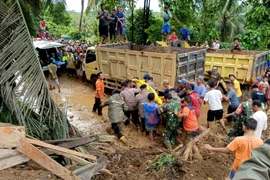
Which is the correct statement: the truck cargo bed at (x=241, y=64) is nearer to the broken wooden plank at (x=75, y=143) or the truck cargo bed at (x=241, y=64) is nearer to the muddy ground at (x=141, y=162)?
the muddy ground at (x=141, y=162)

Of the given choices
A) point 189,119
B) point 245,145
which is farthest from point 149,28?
point 245,145

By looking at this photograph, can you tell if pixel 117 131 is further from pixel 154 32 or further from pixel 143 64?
pixel 154 32

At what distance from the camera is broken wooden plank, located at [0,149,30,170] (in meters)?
2.60

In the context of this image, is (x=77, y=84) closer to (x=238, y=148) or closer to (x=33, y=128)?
(x=33, y=128)

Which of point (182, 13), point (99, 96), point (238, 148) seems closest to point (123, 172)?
point (238, 148)

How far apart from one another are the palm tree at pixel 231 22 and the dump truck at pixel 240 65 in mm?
6879

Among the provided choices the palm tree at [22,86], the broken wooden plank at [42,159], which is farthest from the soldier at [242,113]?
A: the broken wooden plank at [42,159]

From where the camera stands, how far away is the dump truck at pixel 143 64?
7.45m

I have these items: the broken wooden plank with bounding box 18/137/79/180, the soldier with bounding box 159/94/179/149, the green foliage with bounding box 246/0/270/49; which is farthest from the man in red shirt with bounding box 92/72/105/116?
the green foliage with bounding box 246/0/270/49

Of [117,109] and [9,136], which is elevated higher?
[9,136]

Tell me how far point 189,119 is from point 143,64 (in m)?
3.12

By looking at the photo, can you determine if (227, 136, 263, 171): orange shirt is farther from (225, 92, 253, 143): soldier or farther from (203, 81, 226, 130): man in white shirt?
(203, 81, 226, 130): man in white shirt

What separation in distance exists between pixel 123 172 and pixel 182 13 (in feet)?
39.8

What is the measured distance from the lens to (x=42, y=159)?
2797 mm
